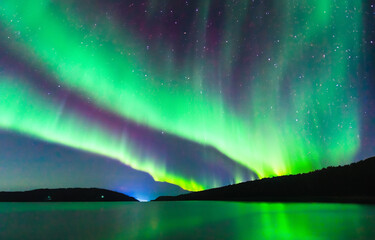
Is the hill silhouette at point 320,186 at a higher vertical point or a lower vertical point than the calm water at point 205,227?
higher

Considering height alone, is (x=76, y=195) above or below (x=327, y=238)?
above

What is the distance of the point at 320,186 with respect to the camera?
8700 centimetres

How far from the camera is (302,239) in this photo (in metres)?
10.5

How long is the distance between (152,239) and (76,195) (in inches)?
7026

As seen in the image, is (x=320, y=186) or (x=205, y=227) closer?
(x=205, y=227)

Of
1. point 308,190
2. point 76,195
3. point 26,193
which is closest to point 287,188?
point 308,190

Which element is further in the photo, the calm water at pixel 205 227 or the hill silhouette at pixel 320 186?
the hill silhouette at pixel 320 186

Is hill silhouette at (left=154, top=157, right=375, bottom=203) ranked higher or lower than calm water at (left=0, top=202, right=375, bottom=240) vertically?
higher

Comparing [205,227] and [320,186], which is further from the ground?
[320,186]

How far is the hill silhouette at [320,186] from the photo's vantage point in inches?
2817

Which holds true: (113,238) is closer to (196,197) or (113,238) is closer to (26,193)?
(196,197)

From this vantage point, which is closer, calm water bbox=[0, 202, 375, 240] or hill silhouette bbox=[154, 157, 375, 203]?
calm water bbox=[0, 202, 375, 240]

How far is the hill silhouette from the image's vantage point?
71.5 meters

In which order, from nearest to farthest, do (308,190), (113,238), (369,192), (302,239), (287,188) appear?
(302,239), (113,238), (369,192), (308,190), (287,188)
